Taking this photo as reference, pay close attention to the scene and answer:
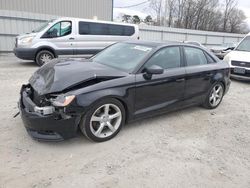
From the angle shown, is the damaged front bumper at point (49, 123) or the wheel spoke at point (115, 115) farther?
the wheel spoke at point (115, 115)

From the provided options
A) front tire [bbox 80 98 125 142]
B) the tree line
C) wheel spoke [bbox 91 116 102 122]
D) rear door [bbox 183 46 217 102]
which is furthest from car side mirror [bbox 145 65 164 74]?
the tree line

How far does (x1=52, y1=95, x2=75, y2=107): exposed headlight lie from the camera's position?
10.2 ft

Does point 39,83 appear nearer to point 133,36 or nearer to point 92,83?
point 92,83

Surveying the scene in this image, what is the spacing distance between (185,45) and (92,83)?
2265mm

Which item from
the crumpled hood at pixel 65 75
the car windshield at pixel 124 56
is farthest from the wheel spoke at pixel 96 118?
the car windshield at pixel 124 56

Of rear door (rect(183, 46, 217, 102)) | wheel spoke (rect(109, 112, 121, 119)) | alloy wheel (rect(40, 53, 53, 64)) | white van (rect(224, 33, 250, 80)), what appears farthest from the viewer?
alloy wheel (rect(40, 53, 53, 64))

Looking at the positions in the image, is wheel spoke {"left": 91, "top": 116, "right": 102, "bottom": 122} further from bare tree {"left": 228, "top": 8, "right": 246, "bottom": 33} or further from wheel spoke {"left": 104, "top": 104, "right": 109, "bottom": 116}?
bare tree {"left": 228, "top": 8, "right": 246, "bottom": 33}

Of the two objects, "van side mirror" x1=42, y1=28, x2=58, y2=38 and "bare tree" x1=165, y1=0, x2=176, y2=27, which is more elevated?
"bare tree" x1=165, y1=0, x2=176, y2=27

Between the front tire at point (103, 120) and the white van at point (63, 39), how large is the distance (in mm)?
6686

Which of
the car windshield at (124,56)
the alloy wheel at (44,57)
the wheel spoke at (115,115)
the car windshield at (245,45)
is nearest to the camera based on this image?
the wheel spoke at (115,115)

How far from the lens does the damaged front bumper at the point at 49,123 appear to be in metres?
3.12

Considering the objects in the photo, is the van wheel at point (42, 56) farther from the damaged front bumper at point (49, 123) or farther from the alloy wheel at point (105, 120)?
the alloy wheel at point (105, 120)

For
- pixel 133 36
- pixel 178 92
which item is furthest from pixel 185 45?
pixel 133 36

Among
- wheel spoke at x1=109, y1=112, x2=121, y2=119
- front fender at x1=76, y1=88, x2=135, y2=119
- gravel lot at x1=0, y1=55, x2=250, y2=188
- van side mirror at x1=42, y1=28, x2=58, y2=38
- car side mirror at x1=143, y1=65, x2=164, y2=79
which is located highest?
van side mirror at x1=42, y1=28, x2=58, y2=38
